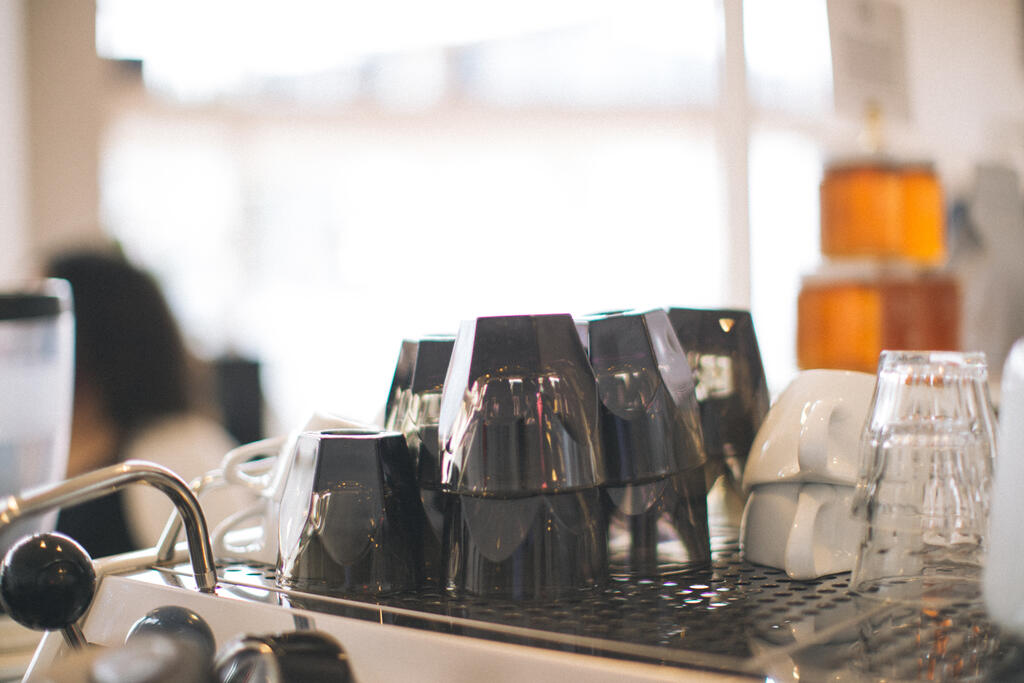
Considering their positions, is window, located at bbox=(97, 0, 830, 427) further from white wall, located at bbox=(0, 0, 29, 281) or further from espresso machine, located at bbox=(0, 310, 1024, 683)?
espresso machine, located at bbox=(0, 310, 1024, 683)

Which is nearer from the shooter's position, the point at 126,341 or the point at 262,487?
the point at 262,487

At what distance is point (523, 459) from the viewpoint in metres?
0.44

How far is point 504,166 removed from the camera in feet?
11.5

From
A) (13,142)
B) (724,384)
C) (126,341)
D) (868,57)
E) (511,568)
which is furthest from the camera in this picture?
(13,142)

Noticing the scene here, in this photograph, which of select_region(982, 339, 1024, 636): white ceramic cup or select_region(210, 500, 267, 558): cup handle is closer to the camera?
select_region(982, 339, 1024, 636): white ceramic cup

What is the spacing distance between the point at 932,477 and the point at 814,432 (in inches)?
2.6

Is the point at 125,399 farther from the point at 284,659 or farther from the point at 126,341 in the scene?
the point at 284,659

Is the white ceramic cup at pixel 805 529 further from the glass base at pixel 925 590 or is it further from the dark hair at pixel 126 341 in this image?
the dark hair at pixel 126 341

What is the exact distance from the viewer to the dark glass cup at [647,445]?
1.59 ft

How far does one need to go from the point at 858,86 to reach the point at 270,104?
2.47m

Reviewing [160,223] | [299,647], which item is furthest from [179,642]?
[160,223]

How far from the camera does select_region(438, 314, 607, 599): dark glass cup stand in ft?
1.46

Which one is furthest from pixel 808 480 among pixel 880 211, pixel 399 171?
pixel 399 171

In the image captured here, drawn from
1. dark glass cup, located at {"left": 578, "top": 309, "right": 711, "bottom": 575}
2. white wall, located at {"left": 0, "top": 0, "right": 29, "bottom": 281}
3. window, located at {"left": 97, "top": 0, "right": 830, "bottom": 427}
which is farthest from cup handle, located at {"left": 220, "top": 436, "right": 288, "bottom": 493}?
window, located at {"left": 97, "top": 0, "right": 830, "bottom": 427}
